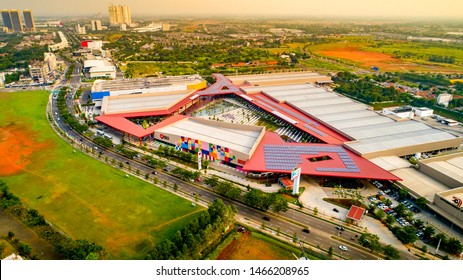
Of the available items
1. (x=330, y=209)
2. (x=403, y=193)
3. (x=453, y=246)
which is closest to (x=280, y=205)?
(x=330, y=209)

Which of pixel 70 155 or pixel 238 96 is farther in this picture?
pixel 238 96

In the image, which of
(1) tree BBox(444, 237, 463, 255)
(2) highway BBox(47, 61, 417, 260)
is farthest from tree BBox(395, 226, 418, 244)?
(1) tree BBox(444, 237, 463, 255)

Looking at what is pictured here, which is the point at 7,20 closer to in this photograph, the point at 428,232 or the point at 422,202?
the point at 422,202

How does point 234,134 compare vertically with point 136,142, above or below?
above

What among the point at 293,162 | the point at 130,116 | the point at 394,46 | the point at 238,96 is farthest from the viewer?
the point at 394,46

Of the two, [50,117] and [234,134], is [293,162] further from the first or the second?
[50,117]

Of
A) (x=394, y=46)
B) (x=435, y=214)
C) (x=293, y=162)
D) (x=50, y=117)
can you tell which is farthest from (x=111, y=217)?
(x=394, y=46)

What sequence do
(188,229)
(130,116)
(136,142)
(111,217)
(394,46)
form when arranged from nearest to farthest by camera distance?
(188,229) → (111,217) → (136,142) → (130,116) → (394,46)
